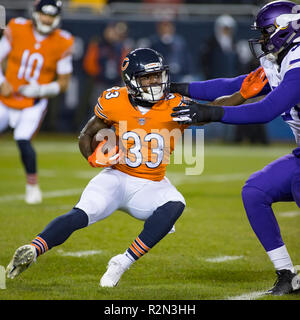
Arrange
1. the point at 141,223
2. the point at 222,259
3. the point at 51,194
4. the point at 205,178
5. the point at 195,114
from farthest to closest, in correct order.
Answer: the point at 205,178 → the point at 51,194 → the point at 141,223 → the point at 222,259 → the point at 195,114

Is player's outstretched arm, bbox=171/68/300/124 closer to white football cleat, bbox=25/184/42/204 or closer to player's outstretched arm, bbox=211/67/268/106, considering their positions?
player's outstretched arm, bbox=211/67/268/106

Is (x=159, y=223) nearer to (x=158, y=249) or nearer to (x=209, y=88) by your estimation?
(x=209, y=88)

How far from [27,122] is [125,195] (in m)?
2.89

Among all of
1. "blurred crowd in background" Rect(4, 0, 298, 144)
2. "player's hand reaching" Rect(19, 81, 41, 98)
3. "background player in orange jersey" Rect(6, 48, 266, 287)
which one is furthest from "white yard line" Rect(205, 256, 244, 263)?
"blurred crowd in background" Rect(4, 0, 298, 144)

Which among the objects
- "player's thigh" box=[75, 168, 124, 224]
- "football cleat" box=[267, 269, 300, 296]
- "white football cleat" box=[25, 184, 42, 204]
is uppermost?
"player's thigh" box=[75, 168, 124, 224]

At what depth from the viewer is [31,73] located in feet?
22.4

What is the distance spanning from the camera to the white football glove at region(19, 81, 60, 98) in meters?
6.60

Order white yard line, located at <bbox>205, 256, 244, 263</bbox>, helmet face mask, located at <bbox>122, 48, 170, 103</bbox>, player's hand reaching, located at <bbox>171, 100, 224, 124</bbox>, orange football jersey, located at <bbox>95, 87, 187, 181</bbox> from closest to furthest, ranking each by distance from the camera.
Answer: player's hand reaching, located at <bbox>171, 100, 224, 124</bbox> → helmet face mask, located at <bbox>122, 48, 170, 103</bbox> → orange football jersey, located at <bbox>95, 87, 187, 181</bbox> → white yard line, located at <bbox>205, 256, 244, 263</bbox>

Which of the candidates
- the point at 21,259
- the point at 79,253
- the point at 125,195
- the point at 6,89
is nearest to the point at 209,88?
the point at 125,195

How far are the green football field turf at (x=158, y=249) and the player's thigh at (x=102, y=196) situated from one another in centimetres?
38

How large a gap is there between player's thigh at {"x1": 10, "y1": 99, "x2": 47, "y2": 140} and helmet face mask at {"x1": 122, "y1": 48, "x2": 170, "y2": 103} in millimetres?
2777

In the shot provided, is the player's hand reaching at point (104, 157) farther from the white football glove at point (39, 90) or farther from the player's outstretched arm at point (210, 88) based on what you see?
the white football glove at point (39, 90)

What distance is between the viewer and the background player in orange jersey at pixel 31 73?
21.3ft
